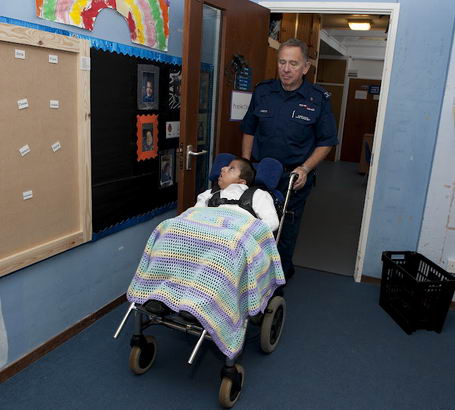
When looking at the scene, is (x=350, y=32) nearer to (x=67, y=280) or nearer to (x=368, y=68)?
(x=368, y=68)

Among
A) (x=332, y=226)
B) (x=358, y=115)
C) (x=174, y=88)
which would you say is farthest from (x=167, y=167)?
(x=358, y=115)

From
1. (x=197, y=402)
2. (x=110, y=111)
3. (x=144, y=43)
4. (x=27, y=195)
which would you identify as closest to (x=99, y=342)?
(x=197, y=402)

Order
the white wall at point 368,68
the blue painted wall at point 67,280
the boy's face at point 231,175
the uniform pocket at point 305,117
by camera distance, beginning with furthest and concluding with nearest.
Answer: the white wall at point 368,68, the uniform pocket at point 305,117, the boy's face at point 231,175, the blue painted wall at point 67,280

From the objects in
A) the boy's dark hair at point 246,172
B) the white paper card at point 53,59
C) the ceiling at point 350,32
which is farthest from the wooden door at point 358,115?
the white paper card at point 53,59

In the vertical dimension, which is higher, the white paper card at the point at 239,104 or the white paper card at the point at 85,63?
the white paper card at the point at 85,63

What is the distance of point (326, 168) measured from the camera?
31.2 ft

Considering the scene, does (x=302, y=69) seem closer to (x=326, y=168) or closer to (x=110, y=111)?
(x=110, y=111)

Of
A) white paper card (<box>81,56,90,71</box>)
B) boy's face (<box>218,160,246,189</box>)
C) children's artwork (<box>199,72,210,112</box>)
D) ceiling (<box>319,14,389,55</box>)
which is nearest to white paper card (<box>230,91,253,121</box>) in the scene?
children's artwork (<box>199,72,210,112</box>)

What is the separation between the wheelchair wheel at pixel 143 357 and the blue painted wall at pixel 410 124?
2.02m

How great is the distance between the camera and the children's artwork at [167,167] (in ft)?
10.3

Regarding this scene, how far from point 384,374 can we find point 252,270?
107 centimetres

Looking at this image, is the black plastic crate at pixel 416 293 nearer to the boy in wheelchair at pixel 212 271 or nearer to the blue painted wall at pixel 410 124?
the blue painted wall at pixel 410 124

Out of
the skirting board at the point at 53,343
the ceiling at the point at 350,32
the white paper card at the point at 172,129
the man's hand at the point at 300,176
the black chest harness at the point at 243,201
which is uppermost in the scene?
the ceiling at the point at 350,32

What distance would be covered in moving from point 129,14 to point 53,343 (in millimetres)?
1925
